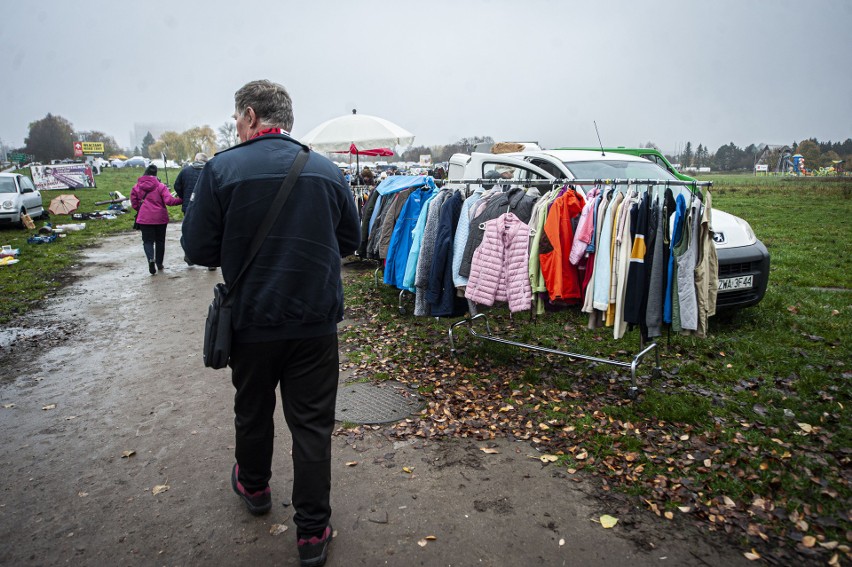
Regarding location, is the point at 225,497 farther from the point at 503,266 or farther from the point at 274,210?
the point at 503,266

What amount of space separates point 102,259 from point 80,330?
6.51 metres

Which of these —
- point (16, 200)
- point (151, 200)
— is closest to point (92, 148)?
point (16, 200)

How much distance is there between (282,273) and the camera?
2.69 metres

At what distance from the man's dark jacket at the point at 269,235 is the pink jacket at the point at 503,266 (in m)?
2.48

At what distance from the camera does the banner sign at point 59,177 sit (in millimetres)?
32594

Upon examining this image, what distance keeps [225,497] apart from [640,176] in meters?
7.24

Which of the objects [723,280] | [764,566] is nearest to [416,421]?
[764,566]

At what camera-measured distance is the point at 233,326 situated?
2.76m

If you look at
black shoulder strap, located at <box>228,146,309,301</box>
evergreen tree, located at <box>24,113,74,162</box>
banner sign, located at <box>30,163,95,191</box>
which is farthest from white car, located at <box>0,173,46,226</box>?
evergreen tree, located at <box>24,113,74,162</box>

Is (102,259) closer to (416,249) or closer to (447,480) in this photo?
(416,249)

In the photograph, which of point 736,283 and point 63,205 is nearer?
point 736,283

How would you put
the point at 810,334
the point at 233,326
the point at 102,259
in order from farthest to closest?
the point at 102,259 → the point at 810,334 → the point at 233,326

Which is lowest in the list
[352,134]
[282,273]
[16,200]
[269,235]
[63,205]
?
[63,205]

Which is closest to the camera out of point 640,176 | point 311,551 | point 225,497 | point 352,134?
point 311,551
